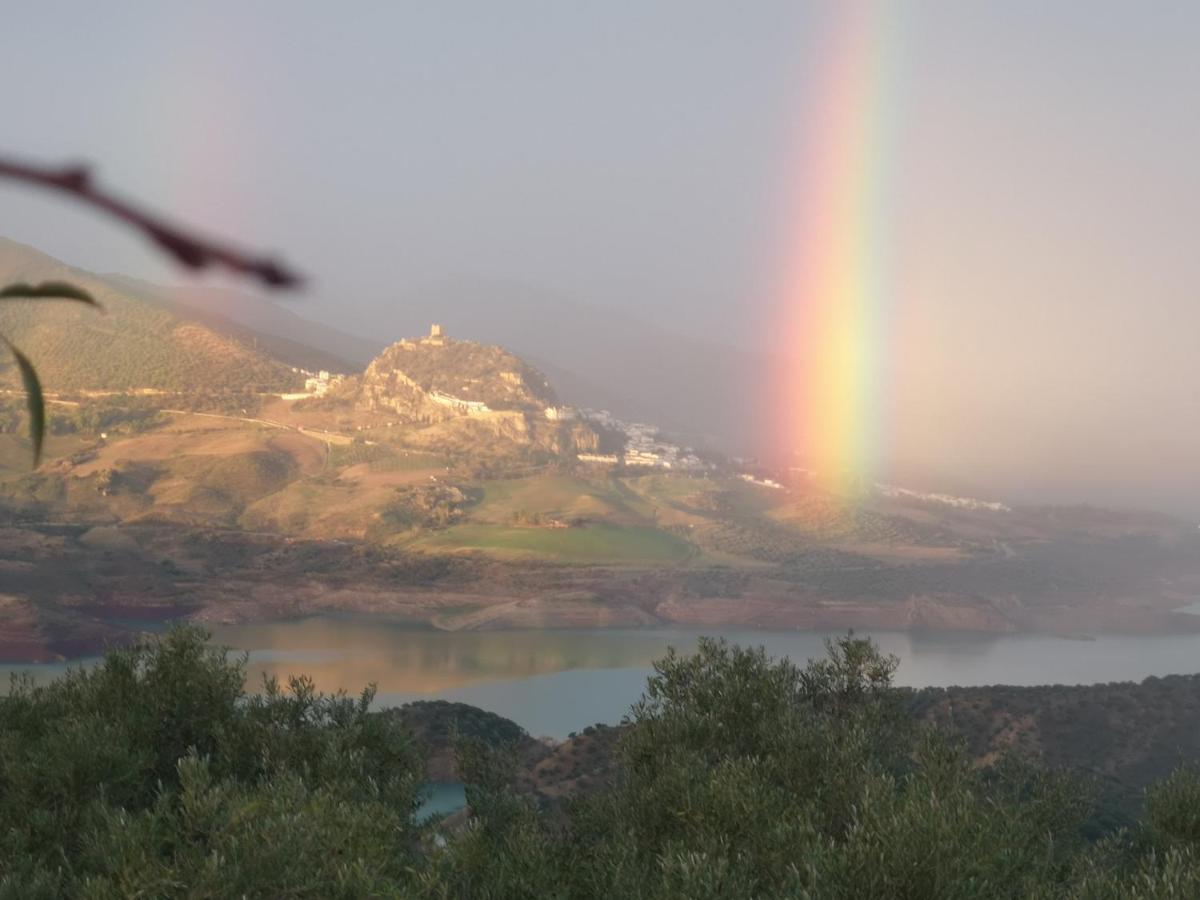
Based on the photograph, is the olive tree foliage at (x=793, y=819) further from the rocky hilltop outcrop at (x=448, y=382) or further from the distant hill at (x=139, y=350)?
the rocky hilltop outcrop at (x=448, y=382)

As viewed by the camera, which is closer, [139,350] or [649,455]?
[139,350]

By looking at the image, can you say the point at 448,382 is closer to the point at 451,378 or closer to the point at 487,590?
the point at 451,378

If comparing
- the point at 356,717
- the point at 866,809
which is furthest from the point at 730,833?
the point at 356,717

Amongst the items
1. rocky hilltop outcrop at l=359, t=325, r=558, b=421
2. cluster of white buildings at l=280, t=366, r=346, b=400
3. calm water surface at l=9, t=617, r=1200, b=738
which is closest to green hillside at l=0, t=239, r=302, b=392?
cluster of white buildings at l=280, t=366, r=346, b=400

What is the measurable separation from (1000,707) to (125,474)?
101458 millimetres

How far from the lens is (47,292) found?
174 centimetres

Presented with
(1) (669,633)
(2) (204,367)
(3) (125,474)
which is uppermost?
(2) (204,367)

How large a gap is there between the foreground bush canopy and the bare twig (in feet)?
37.9

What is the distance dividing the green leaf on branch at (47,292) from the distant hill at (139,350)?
152m

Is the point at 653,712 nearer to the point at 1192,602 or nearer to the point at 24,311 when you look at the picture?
the point at 1192,602

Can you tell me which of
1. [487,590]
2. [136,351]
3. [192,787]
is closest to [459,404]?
[136,351]

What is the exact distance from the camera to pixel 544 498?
138375 mm

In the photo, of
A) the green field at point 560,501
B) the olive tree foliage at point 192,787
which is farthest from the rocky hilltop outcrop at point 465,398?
the olive tree foliage at point 192,787

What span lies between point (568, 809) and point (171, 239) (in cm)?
2071
